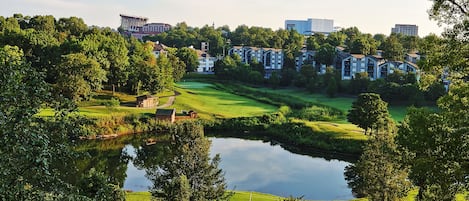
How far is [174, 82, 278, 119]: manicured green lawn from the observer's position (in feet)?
154

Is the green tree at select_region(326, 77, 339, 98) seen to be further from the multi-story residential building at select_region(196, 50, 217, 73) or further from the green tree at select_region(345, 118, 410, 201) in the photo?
the green tree at select_region(345, 118, 410, 201)

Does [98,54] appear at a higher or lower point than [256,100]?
higher

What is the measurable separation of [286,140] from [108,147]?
1417 centimetres

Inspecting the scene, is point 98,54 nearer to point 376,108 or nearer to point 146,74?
point 146,74

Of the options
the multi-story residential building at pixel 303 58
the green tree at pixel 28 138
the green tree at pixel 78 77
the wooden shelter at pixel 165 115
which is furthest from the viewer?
the multi-story residential building at pixel 303 58

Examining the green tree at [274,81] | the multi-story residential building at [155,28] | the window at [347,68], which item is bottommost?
the green tree at [274,81]

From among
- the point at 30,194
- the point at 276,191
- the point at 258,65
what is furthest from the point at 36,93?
the point at 258,65

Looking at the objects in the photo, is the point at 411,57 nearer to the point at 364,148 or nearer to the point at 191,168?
the point at 364,148

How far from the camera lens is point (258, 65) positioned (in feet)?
242

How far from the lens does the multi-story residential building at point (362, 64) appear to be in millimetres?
64438

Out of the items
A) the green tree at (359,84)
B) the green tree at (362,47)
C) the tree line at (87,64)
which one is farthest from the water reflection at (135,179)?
the green tree at (362,47)

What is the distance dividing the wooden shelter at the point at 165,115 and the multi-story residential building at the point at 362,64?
30338mm

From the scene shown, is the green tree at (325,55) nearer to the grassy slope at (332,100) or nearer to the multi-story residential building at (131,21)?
the grassy slope at (332,100)

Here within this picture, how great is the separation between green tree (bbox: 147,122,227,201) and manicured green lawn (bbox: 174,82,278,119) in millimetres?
30755
